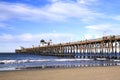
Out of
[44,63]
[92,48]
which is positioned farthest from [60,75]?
[92,48]

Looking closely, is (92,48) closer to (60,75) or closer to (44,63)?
(44,63)

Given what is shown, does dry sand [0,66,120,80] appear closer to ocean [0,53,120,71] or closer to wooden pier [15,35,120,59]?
ocean [0,53,120,71]

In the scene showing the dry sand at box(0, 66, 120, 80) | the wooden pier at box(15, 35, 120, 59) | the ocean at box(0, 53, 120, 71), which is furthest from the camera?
the wooden pier at box(15, 35, 120, 59)

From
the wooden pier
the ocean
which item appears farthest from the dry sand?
the wooden pier

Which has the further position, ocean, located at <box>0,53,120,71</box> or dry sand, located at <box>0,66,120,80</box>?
ocean, located at <box>0,53,120,71</box>

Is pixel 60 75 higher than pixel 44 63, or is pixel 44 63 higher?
pixel 60 75

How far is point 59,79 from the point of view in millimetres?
13219

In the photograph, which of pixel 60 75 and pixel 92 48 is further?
pixel 92 48

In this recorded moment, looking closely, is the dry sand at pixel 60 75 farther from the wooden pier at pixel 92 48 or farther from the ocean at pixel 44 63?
the wooden pier at pixel 92 48

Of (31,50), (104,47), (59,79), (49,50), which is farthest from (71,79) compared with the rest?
(31,50)

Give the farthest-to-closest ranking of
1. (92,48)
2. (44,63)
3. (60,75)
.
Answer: (92,48) → (44,63) → (60,75)

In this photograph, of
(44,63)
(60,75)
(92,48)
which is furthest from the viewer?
(92,48)

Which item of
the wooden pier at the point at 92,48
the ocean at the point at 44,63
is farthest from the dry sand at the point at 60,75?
the wooden pier at the point at 92,48

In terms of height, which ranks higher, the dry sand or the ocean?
the dry sand
